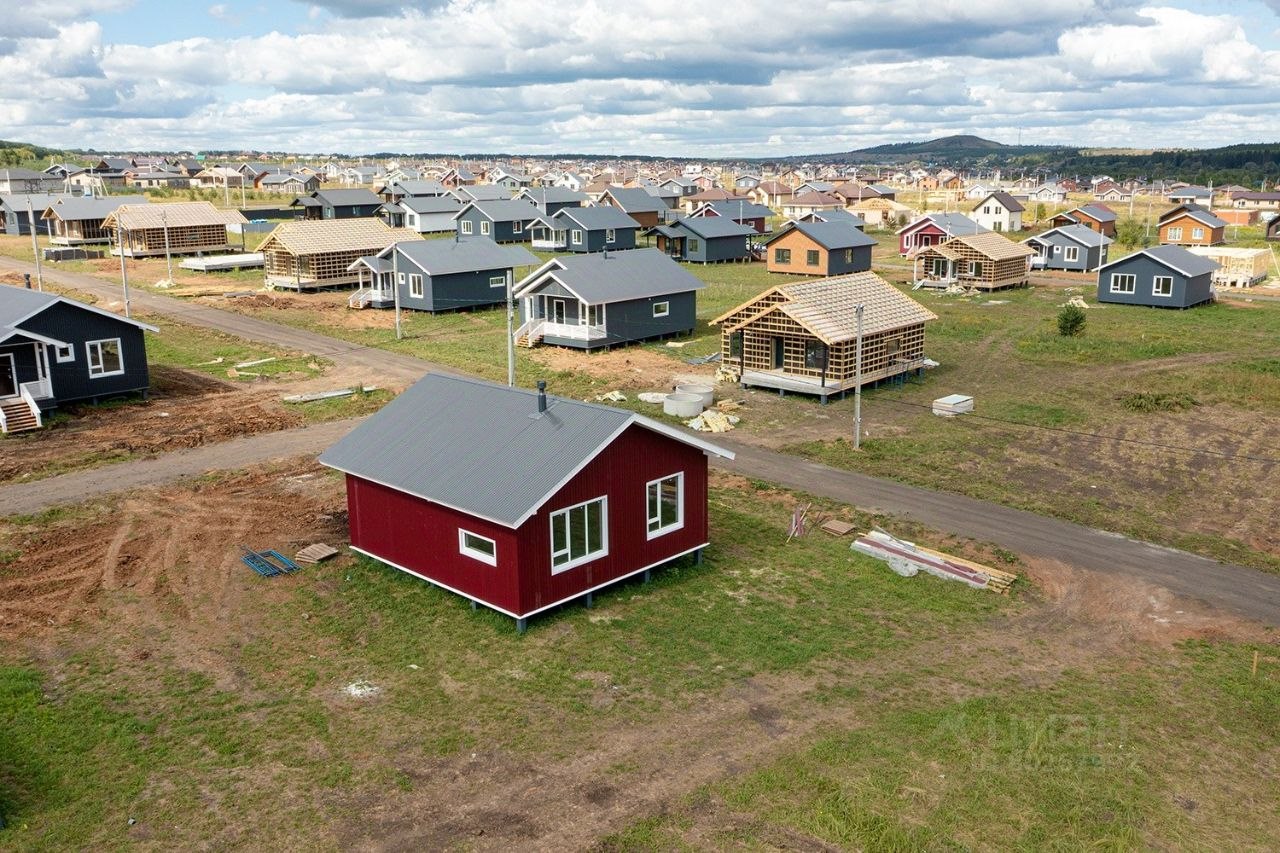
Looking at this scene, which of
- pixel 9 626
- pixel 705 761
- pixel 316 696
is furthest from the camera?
pixel 9 626

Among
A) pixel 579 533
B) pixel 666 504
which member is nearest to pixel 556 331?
pixel 666 504

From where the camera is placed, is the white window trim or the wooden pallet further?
the white window trim

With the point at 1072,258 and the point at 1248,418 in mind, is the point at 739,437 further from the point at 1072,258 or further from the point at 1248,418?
the point at 1072,258

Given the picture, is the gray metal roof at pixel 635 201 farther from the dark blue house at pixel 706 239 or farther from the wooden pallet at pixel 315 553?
the wooden pallet at pixel 315 553

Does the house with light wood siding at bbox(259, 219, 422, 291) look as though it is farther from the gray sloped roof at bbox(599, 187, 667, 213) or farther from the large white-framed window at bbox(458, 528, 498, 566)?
the large white-framed window at bbox(458, 528, 498, 566)

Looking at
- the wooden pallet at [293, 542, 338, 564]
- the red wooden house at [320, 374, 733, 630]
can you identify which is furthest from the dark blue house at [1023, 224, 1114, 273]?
the wooden pallet at [293, 542, 338, 564]

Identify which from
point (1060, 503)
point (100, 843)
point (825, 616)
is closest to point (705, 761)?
point (825, 616)

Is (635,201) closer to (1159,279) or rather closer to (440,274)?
(440,274)
